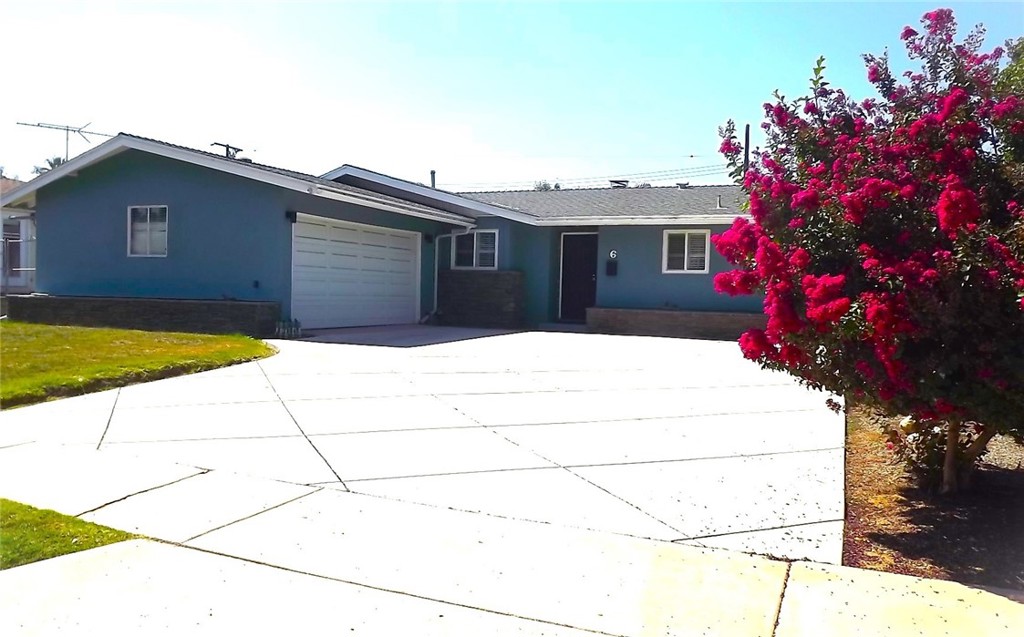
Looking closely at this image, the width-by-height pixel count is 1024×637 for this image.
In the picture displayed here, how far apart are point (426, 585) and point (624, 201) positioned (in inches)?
694

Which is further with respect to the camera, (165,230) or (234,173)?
(165,230)

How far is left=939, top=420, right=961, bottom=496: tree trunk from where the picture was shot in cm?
→ 454

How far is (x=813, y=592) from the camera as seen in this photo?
3.34 m

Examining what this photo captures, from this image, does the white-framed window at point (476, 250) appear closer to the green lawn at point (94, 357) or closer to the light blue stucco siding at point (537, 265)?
the light blue stucco siding at point (537, 265)

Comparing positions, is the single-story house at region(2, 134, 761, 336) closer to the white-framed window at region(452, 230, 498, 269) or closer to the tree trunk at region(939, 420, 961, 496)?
the white-framed window at region(452, 230, 498, 269)

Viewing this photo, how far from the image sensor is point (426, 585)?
3395 millimetres

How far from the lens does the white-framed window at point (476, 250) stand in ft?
64.3

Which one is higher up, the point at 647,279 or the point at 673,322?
the point at 647,279

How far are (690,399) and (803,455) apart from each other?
2435 mm

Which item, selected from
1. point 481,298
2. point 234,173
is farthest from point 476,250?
point 234,173

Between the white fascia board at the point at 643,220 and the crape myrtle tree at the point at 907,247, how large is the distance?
1217 centimetres

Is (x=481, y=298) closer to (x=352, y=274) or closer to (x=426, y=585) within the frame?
(x=352, y=274)

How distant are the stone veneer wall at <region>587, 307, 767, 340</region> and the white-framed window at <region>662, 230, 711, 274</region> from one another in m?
1.21

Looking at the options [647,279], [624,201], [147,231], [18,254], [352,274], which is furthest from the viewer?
[18,254]
